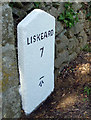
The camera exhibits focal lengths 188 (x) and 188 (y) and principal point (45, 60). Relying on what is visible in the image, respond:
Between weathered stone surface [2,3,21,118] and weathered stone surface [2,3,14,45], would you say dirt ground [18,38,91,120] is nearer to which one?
weathered stone surface [2,3,21,118]

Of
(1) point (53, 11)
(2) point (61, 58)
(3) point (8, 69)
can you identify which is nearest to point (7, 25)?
(3) point (8, 69)

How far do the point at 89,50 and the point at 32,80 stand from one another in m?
1.97

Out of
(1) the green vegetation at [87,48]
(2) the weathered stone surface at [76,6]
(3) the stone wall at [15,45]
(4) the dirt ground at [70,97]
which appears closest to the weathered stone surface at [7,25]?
(3) the stone wall at [15,45]

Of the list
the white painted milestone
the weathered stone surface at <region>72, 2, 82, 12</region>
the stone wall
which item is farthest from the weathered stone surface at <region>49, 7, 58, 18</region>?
the weathered stone surface at <region>72, 2, 82, 12</region>

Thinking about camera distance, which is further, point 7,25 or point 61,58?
point 61,58

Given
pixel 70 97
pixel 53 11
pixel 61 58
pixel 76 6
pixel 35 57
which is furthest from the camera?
pixel 76 6

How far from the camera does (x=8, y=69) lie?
1.79 m

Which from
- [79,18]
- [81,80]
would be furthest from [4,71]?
[79,18]

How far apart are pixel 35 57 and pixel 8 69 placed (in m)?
0.37

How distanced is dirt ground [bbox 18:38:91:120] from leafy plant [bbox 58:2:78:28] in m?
0.68

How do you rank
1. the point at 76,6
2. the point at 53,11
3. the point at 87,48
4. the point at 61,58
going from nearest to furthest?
1. the point at 53,11
2. the point at 61,58
3. the point at 76,6
4. the point at 87,48

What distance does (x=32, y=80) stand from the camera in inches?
81.3

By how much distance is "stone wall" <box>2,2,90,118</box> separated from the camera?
5.70ft

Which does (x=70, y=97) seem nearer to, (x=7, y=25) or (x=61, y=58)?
(x=61, y=58)
